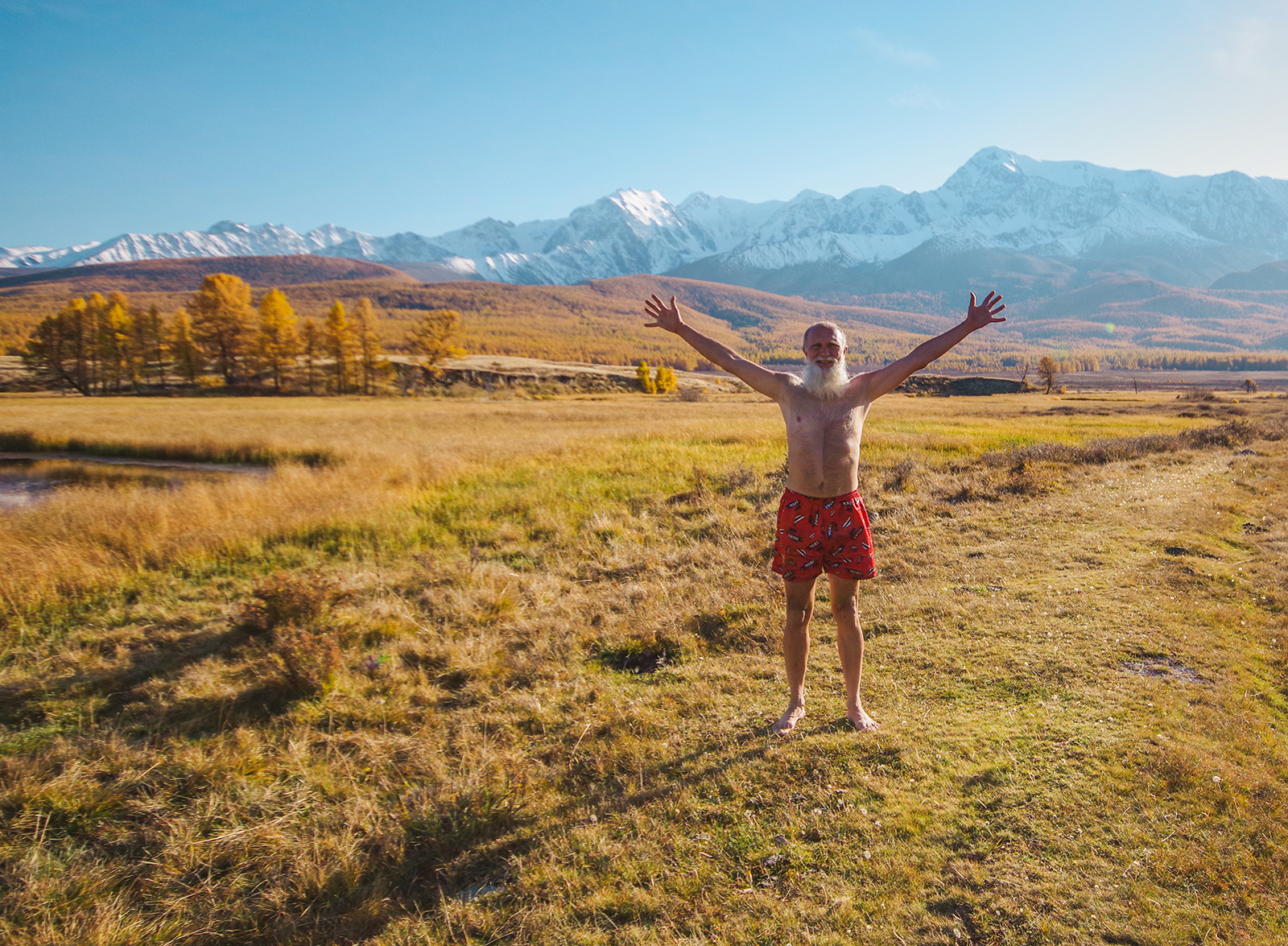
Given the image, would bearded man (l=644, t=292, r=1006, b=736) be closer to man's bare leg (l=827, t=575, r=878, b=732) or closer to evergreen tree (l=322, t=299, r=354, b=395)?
man's bare leg (l=827, t=575, r=878, b=732)

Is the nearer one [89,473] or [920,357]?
[920,357]

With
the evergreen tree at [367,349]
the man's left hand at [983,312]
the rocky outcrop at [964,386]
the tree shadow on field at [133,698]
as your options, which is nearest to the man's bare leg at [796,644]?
the man's left hand at [983,312]

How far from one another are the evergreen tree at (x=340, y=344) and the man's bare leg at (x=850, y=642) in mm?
77026

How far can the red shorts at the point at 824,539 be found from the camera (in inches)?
178

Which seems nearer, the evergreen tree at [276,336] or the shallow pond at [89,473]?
the shallow pond at [89,473]

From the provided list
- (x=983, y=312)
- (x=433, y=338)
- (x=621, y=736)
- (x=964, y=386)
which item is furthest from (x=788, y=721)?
(x=964, y=386)

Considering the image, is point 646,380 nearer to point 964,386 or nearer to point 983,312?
point 964,386

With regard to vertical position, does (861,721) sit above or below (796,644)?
below

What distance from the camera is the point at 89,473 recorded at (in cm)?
1961

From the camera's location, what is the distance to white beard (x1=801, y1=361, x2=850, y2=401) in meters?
4.61

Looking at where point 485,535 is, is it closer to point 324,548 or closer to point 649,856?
point 324,548

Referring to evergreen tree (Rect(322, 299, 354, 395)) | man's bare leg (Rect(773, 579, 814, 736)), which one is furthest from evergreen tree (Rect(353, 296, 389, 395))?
man's bare leg (Rect(773, 579, 814, 736))

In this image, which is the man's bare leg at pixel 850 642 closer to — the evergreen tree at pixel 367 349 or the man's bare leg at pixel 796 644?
the man's bare leg at pixel 796 644

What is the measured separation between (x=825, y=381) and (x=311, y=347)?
80.9 metres
